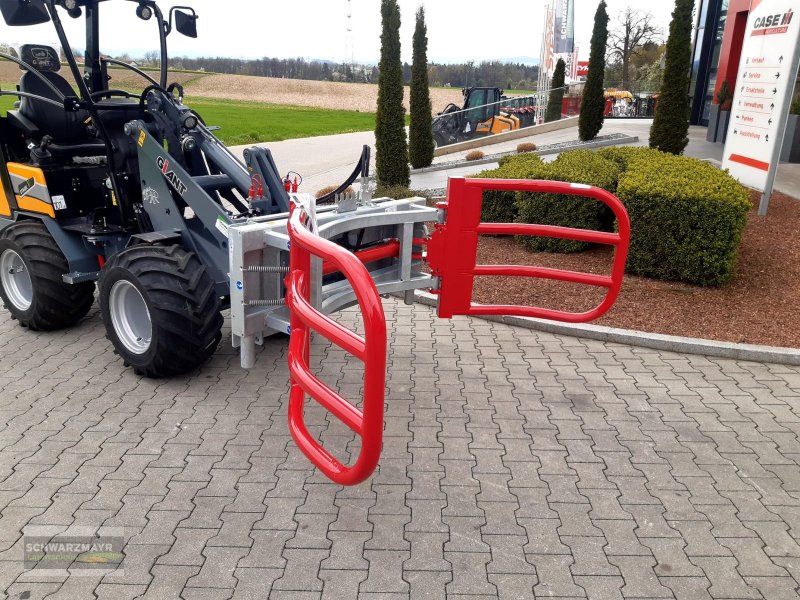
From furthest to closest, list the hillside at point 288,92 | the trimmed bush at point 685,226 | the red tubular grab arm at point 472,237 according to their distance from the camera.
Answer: the hillside at point 288,92, the trimmed bush at point 685,226, the red tubular grab arm at point 472,237

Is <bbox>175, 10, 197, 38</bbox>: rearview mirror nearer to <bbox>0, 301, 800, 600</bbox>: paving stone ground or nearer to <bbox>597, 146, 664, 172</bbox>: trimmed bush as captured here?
<bbox>0, 301, 800, 600</bbox>: paving stone ground

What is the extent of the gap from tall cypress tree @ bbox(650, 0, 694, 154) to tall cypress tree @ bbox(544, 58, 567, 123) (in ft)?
41.9

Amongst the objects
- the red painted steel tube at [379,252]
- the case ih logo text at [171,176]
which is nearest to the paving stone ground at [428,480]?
the red painted steel tube at [379,252]

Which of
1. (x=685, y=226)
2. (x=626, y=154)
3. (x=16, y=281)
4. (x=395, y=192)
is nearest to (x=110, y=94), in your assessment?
(x=16, y=281)

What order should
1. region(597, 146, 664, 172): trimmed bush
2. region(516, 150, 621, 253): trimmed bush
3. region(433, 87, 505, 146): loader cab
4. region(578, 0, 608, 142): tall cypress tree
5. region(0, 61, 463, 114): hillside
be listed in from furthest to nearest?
region(0, 61, 463, 114): hillside < region(433, 87, 505, 146): loader cab < region(578, 0, 608, 142): tall cypress tree < region(597, 146, 664, 172): trimmed bush < region(516, 150, 621, 253): trimmed bush

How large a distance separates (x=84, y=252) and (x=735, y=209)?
20.2 ft

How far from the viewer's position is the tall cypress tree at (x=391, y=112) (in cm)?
1294

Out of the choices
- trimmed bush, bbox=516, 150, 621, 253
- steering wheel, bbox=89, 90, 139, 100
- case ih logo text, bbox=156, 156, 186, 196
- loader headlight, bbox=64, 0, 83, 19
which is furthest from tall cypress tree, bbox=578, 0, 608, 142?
case ih logo text, bbox=156, 156, 186, 196

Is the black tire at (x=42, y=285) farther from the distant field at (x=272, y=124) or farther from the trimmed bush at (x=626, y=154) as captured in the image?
the distant field at (x=272, y=124)

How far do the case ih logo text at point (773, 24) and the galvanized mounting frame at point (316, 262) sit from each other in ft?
21.8

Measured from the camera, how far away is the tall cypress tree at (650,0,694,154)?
12938mm

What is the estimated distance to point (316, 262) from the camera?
342 cm

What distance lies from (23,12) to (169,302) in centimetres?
245

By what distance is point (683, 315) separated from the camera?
20.1 ft
